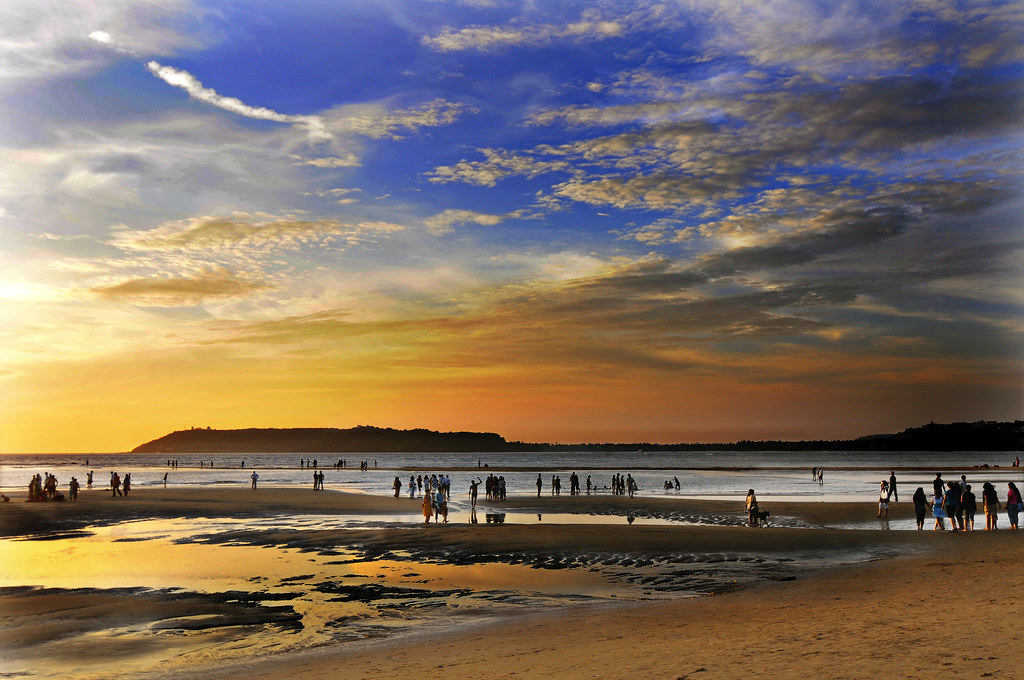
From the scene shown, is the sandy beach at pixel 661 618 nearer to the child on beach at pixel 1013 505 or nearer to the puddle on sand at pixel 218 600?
the puddle on sand at pixel 218 600

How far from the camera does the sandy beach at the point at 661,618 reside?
10.3m

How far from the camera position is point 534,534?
1139 inches

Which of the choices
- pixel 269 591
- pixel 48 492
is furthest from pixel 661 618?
pixel 48 492

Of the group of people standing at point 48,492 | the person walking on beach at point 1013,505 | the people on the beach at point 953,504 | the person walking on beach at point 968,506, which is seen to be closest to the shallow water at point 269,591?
the people on the beach at point 953,504

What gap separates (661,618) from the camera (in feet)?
46.5

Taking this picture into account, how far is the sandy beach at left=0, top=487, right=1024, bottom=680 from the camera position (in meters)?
10.3

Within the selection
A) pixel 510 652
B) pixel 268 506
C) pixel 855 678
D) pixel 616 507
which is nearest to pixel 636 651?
pixel 510 652

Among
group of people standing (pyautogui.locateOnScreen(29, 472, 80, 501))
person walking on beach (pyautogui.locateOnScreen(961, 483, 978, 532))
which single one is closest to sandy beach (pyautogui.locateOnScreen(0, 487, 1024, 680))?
person walking on beach (pyautogui.locateOnScreen(961, 483, 978, 532))

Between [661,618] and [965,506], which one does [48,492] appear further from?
[965,506]

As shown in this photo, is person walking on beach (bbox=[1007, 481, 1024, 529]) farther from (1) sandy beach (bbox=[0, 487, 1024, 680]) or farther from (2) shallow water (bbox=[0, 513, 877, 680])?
(2) shallow water (bbox=[0, 513, 877, 680])

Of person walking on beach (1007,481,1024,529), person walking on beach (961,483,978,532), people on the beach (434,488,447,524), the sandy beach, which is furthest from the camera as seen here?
people on the beach (434,488,447,524)

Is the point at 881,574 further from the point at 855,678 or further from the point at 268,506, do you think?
the point at 268,506

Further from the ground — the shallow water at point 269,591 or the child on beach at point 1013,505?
the child on beach at point 1013,505

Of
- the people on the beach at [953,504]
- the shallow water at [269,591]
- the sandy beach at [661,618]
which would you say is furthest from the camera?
the people on the beach at [953,504]
